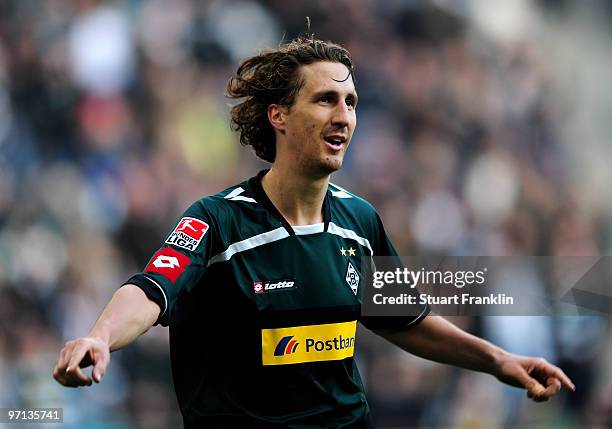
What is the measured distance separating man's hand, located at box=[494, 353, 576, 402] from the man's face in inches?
47.5

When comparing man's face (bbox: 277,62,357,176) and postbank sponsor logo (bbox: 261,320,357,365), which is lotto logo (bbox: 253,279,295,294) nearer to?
postbank sponsor logo (bbox: 261,320,357,365)

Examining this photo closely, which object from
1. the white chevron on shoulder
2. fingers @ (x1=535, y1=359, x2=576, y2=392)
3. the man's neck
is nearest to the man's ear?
the man's neck

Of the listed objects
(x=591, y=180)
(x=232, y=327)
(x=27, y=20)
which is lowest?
(x=232, y=327)

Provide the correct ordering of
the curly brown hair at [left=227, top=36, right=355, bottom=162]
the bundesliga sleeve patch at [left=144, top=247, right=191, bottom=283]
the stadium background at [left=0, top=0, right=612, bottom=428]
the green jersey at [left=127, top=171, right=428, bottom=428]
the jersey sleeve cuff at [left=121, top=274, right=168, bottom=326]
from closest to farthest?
the jersey sleeve cuff at [left=121, top=274, right=168, bottom=326], the bundesliga sleeve patch at [left=144, top=247, right=191, bottom=283], the green jersey at [left=127, top=171, right=428, bottom=428], the curly brown hair at [left=227, top=36, right=355, bottom=162], the stadium background at [left=0, top=0, right=612, bottom=428]

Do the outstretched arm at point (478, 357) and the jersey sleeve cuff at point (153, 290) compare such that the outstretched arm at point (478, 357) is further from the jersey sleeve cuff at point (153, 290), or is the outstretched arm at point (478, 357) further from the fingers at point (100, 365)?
the fingers at point (100, 365)

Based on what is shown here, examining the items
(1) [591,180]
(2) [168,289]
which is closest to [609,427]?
(1) [591,180]

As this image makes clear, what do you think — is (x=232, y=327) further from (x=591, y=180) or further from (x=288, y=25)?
(x=591, y=180)

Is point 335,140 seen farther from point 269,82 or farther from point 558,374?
point 558,374

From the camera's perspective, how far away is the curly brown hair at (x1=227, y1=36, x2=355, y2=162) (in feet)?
14.6

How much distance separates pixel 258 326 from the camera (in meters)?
3.99

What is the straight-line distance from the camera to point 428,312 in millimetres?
4566

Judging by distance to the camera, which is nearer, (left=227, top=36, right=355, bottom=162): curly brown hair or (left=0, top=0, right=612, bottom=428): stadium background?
(left=227, top=36, right=355, bottom=162): curly brown hair

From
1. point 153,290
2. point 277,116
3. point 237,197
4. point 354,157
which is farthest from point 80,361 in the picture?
point 354,157

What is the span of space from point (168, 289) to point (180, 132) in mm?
4991
